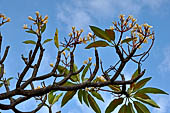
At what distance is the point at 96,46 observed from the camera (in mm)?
2115

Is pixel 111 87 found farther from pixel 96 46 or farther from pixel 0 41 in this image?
pixel 0 41

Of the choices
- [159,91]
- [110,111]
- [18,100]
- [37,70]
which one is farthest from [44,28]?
[159,91]

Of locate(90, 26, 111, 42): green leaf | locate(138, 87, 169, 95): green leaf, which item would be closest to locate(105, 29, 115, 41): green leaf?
locate(90, 26, 111, 42): green leaf

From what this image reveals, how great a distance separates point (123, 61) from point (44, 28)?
73 cm

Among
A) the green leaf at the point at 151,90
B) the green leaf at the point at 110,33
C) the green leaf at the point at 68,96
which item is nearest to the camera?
the green leaf at the point at 110,33

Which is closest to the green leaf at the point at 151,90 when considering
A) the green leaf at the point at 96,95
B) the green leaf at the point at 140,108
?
the green leaf at the point at 140,108

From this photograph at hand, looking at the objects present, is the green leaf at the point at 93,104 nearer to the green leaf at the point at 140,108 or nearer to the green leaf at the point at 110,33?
the green leaf at the point at 140,108

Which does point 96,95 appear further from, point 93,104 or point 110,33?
point 110,33

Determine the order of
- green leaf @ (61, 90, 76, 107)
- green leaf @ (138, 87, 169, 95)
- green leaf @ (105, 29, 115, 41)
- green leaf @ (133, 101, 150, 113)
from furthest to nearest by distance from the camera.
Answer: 1. green leaf @ (61, 90, 76, 107)
2. green leaf @ (133, 101, 150, 113)
3. green leaf @ (138, 87, 169, 95)
4. green leaf @ (105, 29, 115, 41)

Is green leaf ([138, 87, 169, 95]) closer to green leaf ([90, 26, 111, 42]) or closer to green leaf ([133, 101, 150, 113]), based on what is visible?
green leaf ([133, 101, 150, 113])

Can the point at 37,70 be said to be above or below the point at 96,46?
below

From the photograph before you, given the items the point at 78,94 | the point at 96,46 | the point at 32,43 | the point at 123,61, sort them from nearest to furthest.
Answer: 1. the point at 123,61
2. the point at 96,46
3. the point at 32,43
4. the point at 78,94

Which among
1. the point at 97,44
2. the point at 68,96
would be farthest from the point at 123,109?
the point at 97,44

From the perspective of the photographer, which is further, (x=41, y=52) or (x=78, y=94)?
(x=78, y=94)
